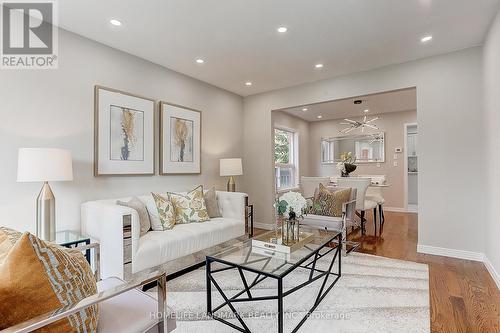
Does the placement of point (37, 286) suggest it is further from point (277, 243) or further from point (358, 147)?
point (358, 147)

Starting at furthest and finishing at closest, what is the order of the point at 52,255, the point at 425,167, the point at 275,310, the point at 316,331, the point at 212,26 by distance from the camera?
the point at 425,167 < the point at 212,26 < the point at 275,310 < the point at 316,331 < the point at 52,255

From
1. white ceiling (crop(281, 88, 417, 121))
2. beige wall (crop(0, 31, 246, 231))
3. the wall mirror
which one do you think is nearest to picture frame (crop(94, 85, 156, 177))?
beige wall (crop(0, 31, 246, 231))

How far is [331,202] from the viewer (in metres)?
3.63

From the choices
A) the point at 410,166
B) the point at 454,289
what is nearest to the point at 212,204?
the point at 454,289

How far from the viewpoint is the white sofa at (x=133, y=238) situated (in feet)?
7.20

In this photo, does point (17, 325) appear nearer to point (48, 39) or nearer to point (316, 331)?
point (316, 331)

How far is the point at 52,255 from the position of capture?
0.95m

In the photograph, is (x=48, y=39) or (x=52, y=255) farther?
(x=48, y=39)

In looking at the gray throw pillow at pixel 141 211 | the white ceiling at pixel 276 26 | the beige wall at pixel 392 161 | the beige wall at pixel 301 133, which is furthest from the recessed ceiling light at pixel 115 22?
the beige wall at pixel 392 161

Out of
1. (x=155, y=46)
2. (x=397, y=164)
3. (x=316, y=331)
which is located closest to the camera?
(x=316, y=331)

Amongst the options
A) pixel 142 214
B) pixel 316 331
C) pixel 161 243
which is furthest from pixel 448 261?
pixel 142 214

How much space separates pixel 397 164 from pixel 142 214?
6.37m

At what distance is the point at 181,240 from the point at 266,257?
3.32 ft

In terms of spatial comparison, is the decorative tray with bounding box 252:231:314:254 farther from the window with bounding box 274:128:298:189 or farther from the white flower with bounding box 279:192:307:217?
the window with bounding box 274:128:298:189
